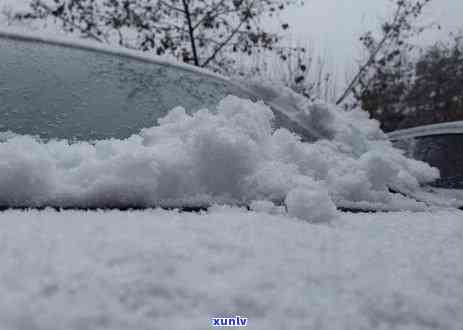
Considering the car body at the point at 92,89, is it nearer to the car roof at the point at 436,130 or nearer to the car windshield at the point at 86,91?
the car windshield at the point at 86,91

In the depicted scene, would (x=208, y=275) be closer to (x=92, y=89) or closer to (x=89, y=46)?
(x=92, y=89)

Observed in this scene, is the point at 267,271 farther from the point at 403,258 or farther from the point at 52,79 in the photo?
the point at 52,79

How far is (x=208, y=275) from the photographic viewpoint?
701mm

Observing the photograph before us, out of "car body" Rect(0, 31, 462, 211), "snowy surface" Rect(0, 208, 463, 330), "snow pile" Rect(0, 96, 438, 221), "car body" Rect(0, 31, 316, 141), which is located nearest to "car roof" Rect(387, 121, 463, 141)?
"car body" Rect(0, 31, 462, 211)

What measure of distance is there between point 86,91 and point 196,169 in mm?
642

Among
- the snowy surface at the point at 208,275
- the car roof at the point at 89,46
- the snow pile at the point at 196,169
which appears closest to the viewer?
the snowy surface at the point at 208,275

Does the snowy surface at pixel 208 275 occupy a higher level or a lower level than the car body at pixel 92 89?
lower

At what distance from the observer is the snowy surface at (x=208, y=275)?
23.6 inches

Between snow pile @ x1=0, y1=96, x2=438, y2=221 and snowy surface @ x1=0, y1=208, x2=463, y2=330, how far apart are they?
0.14 metres

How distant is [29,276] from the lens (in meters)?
0.64

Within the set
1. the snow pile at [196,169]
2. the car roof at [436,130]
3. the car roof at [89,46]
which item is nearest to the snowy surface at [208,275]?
the snow pile at [196,169]

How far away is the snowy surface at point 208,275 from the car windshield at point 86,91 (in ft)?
1.89

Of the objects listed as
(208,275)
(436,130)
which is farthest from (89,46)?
(436,130)

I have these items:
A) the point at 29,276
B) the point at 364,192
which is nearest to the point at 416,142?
the point at 364,192
